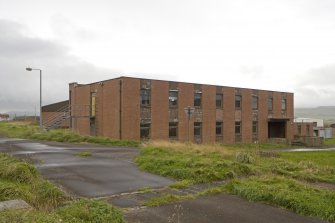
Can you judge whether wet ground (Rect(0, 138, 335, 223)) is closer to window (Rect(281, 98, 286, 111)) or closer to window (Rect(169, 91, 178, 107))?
window (Rect(169, 91, 178, 107))

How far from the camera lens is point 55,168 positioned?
517 inches

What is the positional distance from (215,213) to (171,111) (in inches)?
1071

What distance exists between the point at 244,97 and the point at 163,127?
45.5 ft

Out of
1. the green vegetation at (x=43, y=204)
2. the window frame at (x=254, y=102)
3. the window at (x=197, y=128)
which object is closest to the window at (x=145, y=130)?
the window at (x=197, y=128)

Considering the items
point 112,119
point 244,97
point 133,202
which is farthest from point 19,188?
point 244,97

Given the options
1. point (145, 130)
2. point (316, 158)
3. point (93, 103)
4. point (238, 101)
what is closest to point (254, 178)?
point (316, 158)

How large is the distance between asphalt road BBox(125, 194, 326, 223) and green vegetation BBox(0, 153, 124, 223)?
0.74m

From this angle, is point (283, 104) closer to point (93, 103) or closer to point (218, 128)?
point (218, 128)

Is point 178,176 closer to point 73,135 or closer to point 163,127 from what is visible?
point 73,135

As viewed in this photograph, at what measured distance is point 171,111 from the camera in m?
34.9

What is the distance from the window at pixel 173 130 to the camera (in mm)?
35062

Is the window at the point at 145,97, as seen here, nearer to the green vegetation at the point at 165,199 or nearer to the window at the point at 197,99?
the window at the point at 197,99

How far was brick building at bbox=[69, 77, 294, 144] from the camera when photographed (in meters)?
32.0

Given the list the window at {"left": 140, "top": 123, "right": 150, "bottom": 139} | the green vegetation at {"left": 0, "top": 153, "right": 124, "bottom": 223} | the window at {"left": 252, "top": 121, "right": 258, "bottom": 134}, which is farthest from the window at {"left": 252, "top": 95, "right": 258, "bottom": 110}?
the green vegetation at {"left": 0, "top": 153, "right": 124, "bottom": 223}
